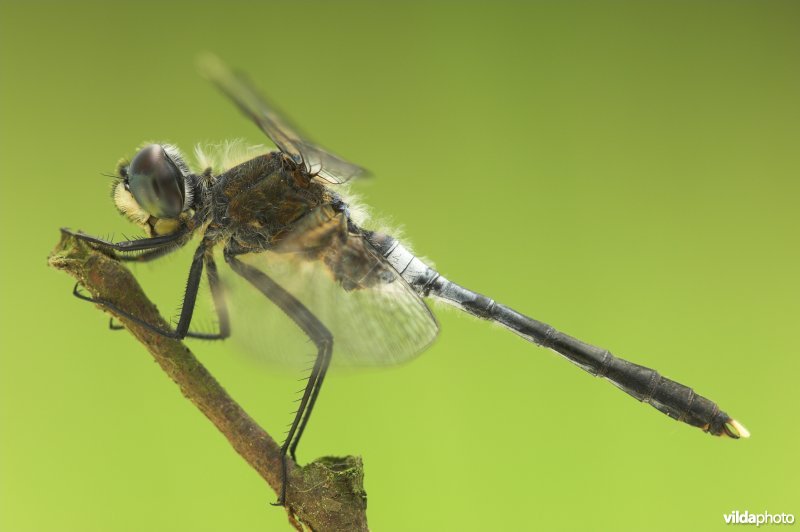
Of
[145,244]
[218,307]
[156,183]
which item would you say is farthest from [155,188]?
[218,307]

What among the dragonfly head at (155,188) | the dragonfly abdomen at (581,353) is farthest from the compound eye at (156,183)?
the dragonfly abdomen at (581,353)

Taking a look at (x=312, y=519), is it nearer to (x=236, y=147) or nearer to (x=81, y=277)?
(x=81, y=277)

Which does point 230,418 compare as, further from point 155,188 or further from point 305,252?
point 155,188

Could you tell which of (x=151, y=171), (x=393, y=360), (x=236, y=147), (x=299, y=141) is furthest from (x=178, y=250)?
(x=393, y=360)

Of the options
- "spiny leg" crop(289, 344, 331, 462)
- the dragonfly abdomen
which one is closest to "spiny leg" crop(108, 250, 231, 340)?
"spiny leg" crop(289, 344, 331, 462)

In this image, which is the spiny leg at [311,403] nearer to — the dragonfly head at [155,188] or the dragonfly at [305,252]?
the dragonfly at [305,252]

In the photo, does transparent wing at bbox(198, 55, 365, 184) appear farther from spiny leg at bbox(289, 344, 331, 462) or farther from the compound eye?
spiny leg at bbox(289, 344, 331, 462)
